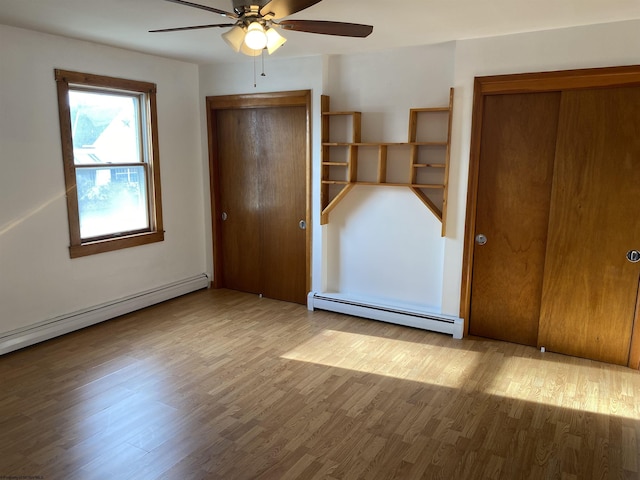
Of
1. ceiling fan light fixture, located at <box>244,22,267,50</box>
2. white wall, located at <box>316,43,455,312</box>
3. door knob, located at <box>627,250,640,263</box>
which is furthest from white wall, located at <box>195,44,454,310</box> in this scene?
ceiling fan light fixture, located at <box>244,22,267,50</box>

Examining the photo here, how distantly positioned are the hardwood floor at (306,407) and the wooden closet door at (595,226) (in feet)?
0.96

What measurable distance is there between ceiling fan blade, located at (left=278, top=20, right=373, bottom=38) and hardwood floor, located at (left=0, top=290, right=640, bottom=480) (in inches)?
89.8

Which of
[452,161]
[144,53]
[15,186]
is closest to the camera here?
[15,186]

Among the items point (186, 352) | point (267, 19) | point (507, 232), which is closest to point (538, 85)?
point (507, 232)

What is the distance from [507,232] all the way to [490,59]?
1.40 meters

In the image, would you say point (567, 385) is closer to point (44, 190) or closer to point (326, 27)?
point (326, 27)

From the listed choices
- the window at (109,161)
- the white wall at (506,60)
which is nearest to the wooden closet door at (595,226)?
the white wall at (506,60)

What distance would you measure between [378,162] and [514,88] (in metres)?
1.28

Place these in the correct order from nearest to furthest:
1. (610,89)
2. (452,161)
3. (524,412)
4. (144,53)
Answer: (524,412)
(610,89)
(452,161)
(144,53)

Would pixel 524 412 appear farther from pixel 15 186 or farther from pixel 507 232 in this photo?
pixel 15 186

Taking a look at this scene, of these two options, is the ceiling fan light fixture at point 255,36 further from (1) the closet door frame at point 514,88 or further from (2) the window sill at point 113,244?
(2) the window sill at point 113,244

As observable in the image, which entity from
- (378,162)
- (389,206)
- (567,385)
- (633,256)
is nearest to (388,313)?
(389,206)

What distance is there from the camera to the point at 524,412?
2943 mm

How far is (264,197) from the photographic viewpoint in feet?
16.7
